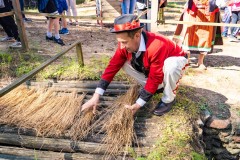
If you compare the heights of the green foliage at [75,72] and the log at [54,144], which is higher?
the green foliage at [75,72]

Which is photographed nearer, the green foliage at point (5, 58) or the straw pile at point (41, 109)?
the straw pile at point (41, 109)

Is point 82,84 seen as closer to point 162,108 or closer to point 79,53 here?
point 79,53

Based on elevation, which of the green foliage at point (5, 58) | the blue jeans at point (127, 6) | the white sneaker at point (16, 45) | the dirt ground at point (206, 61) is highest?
A: the blue jeans at point (127, 6)

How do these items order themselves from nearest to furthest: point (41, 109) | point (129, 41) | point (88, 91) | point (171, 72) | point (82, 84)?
point (129, 41) → point (171, 72) → point (41, 109) → point (88, 91) → point (82, 84)

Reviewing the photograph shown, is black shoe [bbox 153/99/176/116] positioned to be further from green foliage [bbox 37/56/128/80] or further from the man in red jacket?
green foliage [bbox 37/56/128/80]

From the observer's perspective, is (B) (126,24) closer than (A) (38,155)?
Yes

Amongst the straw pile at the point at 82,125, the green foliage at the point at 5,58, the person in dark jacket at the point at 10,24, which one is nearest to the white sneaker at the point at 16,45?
the person in dark jacket at the point at 10,24

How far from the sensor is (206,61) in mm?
4797

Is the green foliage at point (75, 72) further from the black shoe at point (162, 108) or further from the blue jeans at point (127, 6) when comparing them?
the blue jeans at point (127, 6)

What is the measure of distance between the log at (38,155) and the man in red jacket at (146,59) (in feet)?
1.62

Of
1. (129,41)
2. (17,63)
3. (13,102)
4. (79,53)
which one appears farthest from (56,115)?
(17,63)

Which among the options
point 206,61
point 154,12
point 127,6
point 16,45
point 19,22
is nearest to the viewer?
point 154,12

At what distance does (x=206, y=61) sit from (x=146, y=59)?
2847mm

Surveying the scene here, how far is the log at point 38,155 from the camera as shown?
2178 mm
